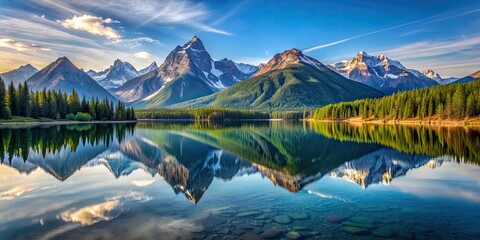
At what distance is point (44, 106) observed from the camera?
150 metres

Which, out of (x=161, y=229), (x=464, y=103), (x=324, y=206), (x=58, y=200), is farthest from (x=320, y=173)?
(x=464, y=103)

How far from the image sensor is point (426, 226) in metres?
18.1

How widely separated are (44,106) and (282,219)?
160 m

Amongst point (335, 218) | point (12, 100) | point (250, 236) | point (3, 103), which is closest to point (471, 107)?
point (335, 218)

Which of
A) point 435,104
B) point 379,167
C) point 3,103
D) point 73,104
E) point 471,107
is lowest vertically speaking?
point 379,167

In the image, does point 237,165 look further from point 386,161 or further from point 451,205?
point 451,205

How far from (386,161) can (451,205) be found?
20.7 metres

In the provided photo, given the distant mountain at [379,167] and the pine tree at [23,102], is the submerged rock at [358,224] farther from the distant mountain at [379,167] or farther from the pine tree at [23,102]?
the pine tree at [23,102]

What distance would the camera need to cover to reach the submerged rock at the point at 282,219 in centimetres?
1869

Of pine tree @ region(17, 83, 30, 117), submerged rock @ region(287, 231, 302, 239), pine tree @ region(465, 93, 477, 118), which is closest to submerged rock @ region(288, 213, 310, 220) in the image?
submerged rock @ region(287, 231, 302, 239)

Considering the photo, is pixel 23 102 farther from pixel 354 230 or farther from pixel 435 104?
pixel 435 104

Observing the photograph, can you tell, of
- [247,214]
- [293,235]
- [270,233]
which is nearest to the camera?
[293,235]

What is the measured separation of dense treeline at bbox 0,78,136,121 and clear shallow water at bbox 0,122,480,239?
340 ft

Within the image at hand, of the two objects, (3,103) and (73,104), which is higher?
(73,104)
